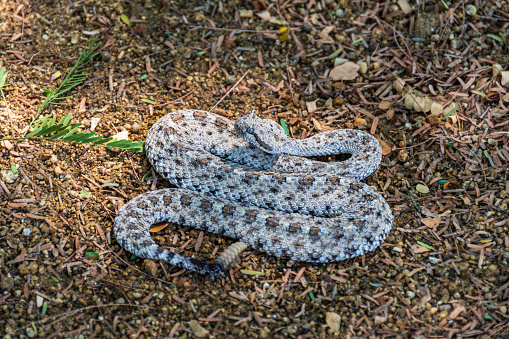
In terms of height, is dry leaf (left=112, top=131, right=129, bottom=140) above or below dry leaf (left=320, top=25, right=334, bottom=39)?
below

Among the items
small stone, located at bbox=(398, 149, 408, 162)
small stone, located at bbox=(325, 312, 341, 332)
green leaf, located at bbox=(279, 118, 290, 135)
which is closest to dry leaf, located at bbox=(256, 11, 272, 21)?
green leaf, located at bbox=(279, 118, 290, 135)

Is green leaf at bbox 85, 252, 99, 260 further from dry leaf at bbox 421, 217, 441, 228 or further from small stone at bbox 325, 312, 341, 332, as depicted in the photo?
dry leaf at bbox 421, 217, 441, 228

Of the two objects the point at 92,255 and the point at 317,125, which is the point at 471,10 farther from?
the point at 92,255

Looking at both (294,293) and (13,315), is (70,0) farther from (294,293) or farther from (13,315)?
(294,293)

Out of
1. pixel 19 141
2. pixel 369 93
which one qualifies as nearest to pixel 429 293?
pixel 369 93

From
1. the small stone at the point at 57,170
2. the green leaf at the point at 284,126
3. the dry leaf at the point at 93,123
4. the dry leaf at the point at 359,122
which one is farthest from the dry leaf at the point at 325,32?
the small stone at the point at 57,170

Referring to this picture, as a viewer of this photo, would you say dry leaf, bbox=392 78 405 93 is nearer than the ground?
No

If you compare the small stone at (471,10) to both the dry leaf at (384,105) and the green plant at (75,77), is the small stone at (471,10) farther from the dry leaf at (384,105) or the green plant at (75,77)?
the green plant at (75,77)
